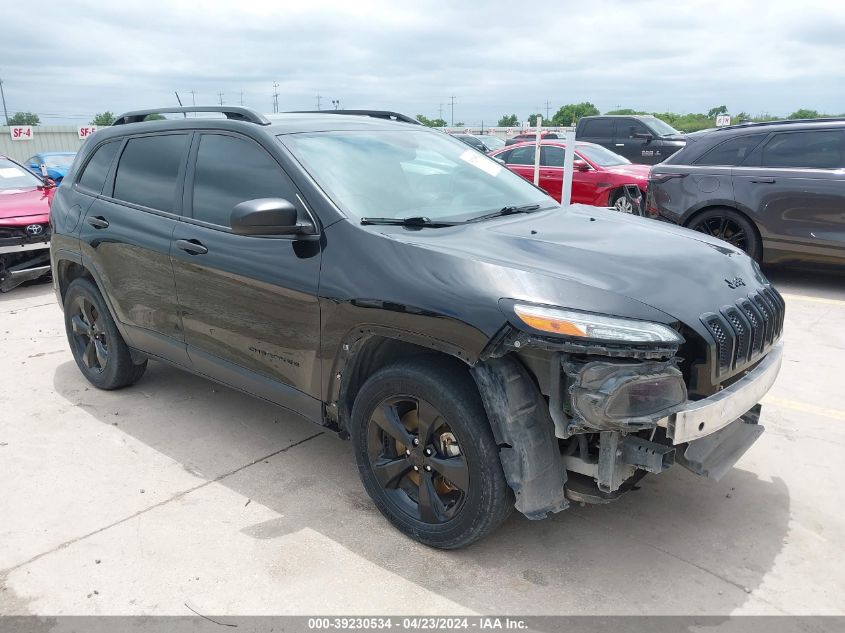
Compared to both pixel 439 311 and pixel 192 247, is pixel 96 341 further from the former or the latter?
pixel 439 311

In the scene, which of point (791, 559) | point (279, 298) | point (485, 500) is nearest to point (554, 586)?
point (485, 500)

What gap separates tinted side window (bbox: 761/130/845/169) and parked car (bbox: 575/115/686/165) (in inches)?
348

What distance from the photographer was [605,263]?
2826 mm

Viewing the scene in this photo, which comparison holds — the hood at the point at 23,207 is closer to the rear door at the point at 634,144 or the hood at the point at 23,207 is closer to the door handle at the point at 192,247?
the door handle at the point at 192,247

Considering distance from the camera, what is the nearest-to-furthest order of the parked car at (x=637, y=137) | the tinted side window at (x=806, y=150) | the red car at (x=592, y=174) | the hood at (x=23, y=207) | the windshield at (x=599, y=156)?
the tinted side window at (x=806, y=150) → the hood at (x=23, y=207) → the red car at (x=592, y=174) → the windshield at (x=599, y=156) → the parked car at (x=637, y=137)

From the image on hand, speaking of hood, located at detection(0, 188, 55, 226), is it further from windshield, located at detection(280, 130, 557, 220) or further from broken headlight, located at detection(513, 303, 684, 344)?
broken headlight, located at detection(513, 303, 684, 344)

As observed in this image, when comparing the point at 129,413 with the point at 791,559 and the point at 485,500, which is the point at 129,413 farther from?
the point at 791,559

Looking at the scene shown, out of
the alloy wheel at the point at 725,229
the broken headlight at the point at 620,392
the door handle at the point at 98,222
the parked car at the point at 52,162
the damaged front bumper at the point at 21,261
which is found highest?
the door handle at the point at 98,222

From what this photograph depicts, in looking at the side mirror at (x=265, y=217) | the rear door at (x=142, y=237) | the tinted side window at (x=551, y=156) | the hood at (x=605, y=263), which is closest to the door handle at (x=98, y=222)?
the rear door at (x=142, y=237)

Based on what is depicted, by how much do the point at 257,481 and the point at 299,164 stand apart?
5.39ft

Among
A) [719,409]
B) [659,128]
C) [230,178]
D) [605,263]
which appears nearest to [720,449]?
[719,409]

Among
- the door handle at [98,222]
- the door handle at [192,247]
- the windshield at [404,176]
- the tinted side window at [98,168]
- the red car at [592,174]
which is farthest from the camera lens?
the red car at [592,174]

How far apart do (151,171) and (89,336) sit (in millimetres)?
1452

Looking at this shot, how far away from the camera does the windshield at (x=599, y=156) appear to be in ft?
39.3
